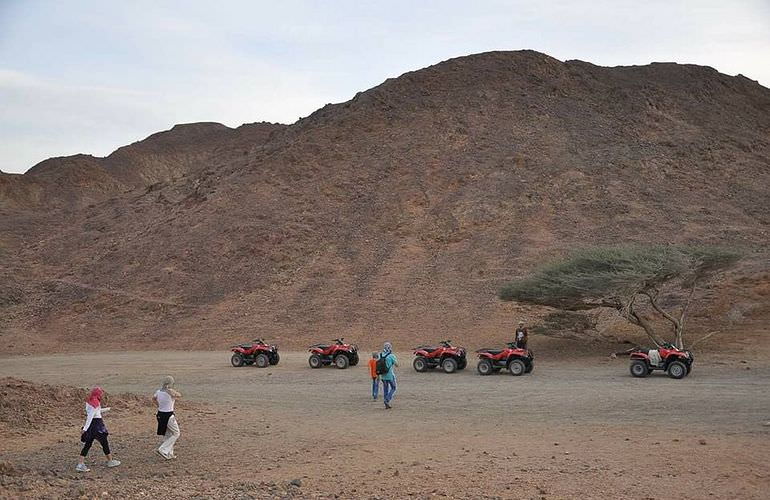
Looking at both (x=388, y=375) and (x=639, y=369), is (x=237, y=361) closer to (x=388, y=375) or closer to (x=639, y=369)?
(x=388, y=375)

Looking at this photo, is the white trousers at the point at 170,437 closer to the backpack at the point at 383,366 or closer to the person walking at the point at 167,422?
the person walking at the point at 167,422

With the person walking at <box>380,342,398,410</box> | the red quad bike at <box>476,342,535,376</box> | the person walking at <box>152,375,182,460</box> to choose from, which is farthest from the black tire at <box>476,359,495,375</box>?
the person walking at <box>152,375,182,460</box>

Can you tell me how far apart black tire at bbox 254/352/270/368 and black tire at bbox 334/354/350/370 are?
2599mm

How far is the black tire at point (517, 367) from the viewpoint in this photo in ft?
66.8

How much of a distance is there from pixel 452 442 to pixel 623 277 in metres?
11.8

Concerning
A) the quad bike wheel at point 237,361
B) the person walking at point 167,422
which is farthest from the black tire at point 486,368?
the person walking at point 167,422

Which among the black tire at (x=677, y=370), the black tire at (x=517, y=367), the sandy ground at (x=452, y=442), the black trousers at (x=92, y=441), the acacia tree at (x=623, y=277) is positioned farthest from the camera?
the acacia tree at (x=623, y=277)

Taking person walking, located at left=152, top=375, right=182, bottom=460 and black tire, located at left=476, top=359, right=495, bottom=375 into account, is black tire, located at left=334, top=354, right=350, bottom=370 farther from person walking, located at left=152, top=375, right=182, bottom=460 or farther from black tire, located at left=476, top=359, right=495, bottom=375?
person walking, located at left=152, top=375, right=182, bottom=460

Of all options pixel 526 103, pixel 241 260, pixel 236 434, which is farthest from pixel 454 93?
pixel 236 434

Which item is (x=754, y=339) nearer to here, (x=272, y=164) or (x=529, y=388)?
(x=529, y=388)

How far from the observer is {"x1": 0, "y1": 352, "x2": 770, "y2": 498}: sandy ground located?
31.6ft

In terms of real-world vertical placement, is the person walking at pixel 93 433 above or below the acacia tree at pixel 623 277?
below

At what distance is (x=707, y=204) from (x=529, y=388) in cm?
3094

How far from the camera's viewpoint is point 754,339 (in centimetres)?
2405
